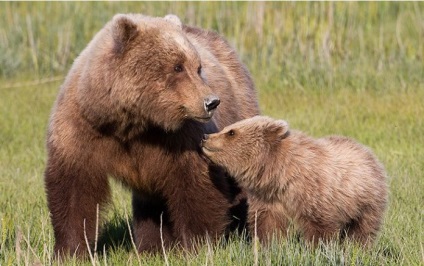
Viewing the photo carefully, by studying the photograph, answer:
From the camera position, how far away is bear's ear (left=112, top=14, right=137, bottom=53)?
5.41m

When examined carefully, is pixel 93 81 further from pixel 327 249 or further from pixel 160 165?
pixel 327 249

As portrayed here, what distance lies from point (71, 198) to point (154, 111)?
86 centimetres

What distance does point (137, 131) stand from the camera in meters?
5.64

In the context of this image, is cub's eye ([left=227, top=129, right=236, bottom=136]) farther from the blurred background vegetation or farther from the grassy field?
the blurred background vegetation

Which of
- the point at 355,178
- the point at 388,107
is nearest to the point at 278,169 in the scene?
the point at 355,178

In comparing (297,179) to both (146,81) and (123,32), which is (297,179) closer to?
(146,81)

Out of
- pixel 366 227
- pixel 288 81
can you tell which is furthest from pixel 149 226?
pixel 288 81

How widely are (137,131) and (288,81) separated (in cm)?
615

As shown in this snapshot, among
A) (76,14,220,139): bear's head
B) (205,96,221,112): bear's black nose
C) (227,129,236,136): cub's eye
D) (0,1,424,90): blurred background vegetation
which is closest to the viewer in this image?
(205,96,221,112): bear's black nose

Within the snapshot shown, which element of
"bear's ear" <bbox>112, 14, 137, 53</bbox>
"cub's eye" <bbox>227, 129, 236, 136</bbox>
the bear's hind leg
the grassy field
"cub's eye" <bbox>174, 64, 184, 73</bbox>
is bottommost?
the grassy field

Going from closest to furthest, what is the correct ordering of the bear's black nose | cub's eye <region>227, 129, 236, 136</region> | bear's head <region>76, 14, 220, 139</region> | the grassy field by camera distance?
the bear's black nose < bear's head <region>76, 14, 220, 139</region> < cub's eye <region>227, 129, 236, 136</region> < the grassy field

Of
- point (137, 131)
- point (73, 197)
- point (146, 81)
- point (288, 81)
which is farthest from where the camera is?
point (288, 81)

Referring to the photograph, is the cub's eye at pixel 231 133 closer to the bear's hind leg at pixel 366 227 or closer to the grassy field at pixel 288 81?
the grassy field at pixel 288 81

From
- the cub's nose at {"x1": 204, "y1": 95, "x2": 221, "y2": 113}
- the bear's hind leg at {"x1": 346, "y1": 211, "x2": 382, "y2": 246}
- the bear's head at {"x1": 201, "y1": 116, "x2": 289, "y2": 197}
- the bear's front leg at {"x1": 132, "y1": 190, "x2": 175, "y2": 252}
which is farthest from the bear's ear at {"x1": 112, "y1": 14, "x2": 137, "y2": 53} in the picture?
the bear's hind leg at {"x1": 346, "y1": 211, "x2": 382, "y2": 246}
